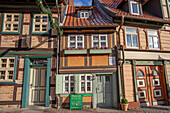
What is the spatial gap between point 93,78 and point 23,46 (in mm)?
4808

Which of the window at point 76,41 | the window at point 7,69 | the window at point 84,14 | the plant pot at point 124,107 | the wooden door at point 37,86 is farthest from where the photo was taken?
the window at point 84,14

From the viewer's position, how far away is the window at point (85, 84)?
7056 millimetres

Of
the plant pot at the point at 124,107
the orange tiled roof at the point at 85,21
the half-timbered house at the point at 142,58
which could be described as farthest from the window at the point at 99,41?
→ the plant pot at the point at 124,107

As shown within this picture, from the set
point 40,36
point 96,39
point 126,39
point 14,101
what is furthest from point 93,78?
point 14,101

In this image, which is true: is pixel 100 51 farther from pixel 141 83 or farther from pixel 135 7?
pixel 135 7

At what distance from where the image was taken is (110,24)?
753 cm

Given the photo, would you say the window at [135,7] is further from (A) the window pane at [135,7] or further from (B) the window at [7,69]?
(B) the window at [7,69]

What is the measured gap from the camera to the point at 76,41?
298 inches

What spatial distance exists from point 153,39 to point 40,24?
7.97 m

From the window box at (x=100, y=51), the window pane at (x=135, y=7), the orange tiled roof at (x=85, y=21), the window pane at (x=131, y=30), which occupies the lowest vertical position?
the window box at (x=100, y=51)

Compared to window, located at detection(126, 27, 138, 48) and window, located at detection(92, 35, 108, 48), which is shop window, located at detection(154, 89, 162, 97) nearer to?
window, located at detection(126, 27, 138, 48)

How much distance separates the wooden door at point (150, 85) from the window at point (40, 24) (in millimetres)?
6775

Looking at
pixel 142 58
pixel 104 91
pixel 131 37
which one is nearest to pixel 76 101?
pixel 104 91

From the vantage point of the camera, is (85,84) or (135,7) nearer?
(85,84)
